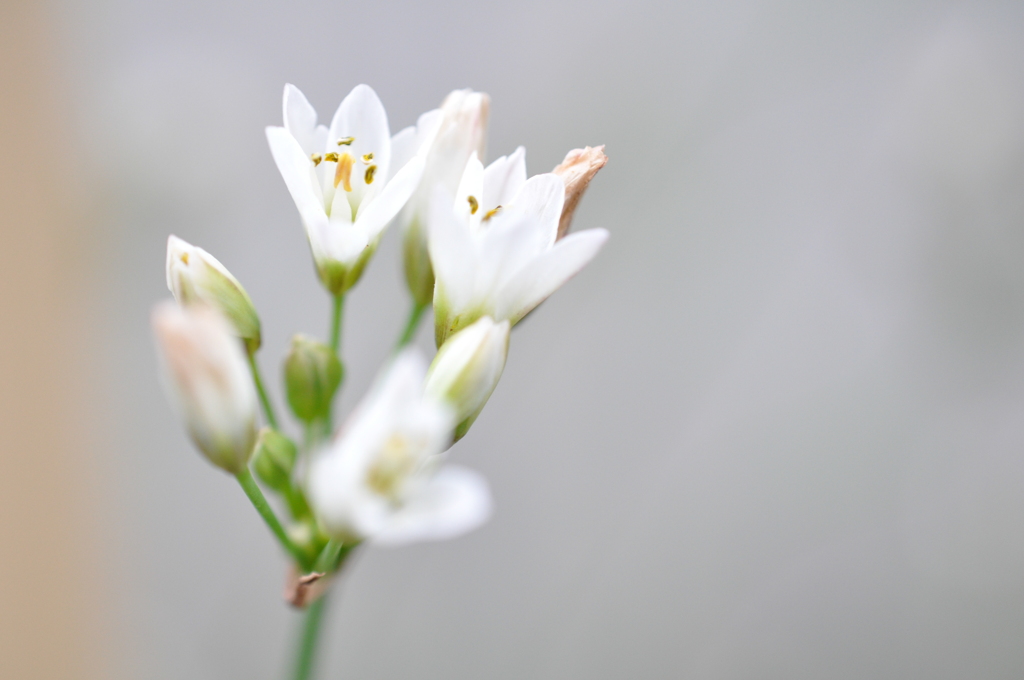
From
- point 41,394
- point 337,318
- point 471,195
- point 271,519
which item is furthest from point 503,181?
point 41,394

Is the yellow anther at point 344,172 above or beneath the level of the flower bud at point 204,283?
above

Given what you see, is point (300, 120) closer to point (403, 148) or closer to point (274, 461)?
point (403, 148)

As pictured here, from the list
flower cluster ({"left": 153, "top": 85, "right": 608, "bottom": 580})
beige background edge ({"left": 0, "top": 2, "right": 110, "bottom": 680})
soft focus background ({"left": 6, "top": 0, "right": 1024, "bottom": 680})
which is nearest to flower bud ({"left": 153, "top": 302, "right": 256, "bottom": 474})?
flower cluster ({"left": 153, "top": 85, "right": 608, "bottom": 580})

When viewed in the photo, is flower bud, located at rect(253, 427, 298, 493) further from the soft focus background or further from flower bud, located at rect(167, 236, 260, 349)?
the soft focus background

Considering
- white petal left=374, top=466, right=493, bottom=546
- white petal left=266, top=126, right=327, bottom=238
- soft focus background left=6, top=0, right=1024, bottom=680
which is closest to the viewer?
white petal left=374, top=466, right=493, bottom=546

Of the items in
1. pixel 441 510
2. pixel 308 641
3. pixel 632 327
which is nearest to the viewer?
pixel 441 510

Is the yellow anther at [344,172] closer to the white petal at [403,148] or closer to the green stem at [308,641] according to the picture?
the white petal at [403,148]

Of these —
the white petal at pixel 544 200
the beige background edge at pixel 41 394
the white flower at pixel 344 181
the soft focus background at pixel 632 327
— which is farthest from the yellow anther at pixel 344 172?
the beige background edge at pixel 41 394
